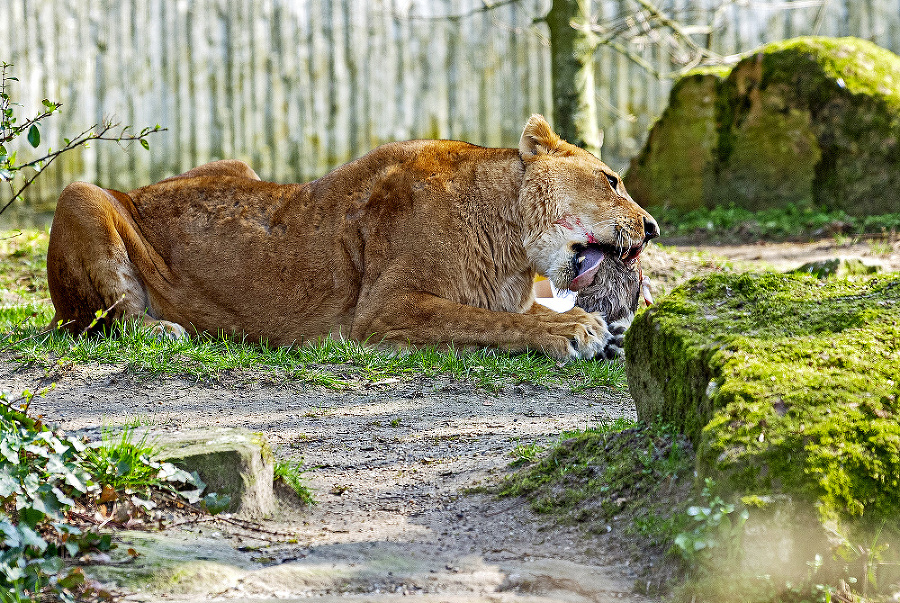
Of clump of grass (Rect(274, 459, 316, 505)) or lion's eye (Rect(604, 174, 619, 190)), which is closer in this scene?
clump of grass (Rect(274, 459, 316, 505))

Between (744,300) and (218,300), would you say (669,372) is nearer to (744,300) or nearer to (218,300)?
(744,300)

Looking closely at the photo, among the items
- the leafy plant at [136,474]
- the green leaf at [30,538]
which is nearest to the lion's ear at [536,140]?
the leafy plant at [136,474]

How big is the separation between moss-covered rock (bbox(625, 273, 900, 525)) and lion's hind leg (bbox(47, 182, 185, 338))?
3.48 metres

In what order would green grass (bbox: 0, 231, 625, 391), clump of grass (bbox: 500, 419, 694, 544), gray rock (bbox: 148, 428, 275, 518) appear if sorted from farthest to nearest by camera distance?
green grass (bbox: 0, 231, 625, 391), gray rock (bbox: 148, 428, 275, 518), clump of grass (bbox: 500, 419, 694, 544)

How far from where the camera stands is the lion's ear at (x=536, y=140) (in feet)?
19.2

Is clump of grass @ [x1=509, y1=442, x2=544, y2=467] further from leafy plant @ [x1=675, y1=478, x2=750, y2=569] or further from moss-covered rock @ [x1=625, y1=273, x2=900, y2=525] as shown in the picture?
leafy plant @ [x1=675, y1=478, x2=750, y2=569]

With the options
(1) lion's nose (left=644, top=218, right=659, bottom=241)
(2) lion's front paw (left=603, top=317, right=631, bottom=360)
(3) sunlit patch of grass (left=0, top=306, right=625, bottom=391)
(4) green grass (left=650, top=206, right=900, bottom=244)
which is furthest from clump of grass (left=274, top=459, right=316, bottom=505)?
(4) green grass (left=650, top=206, right=900, bottom=244)

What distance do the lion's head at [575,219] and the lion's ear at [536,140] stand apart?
7 centimetres

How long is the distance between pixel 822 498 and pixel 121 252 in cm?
456

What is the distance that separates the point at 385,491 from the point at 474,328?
2266 millimetres

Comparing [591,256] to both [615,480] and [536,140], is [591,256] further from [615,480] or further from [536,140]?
[615,480]

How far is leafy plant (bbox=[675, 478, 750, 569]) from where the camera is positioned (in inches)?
92.6

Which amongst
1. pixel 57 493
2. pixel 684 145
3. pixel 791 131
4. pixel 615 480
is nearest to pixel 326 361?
pixel 615 480

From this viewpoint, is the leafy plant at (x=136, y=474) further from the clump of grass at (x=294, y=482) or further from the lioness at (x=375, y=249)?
the lioness at (x=375, y=249)
